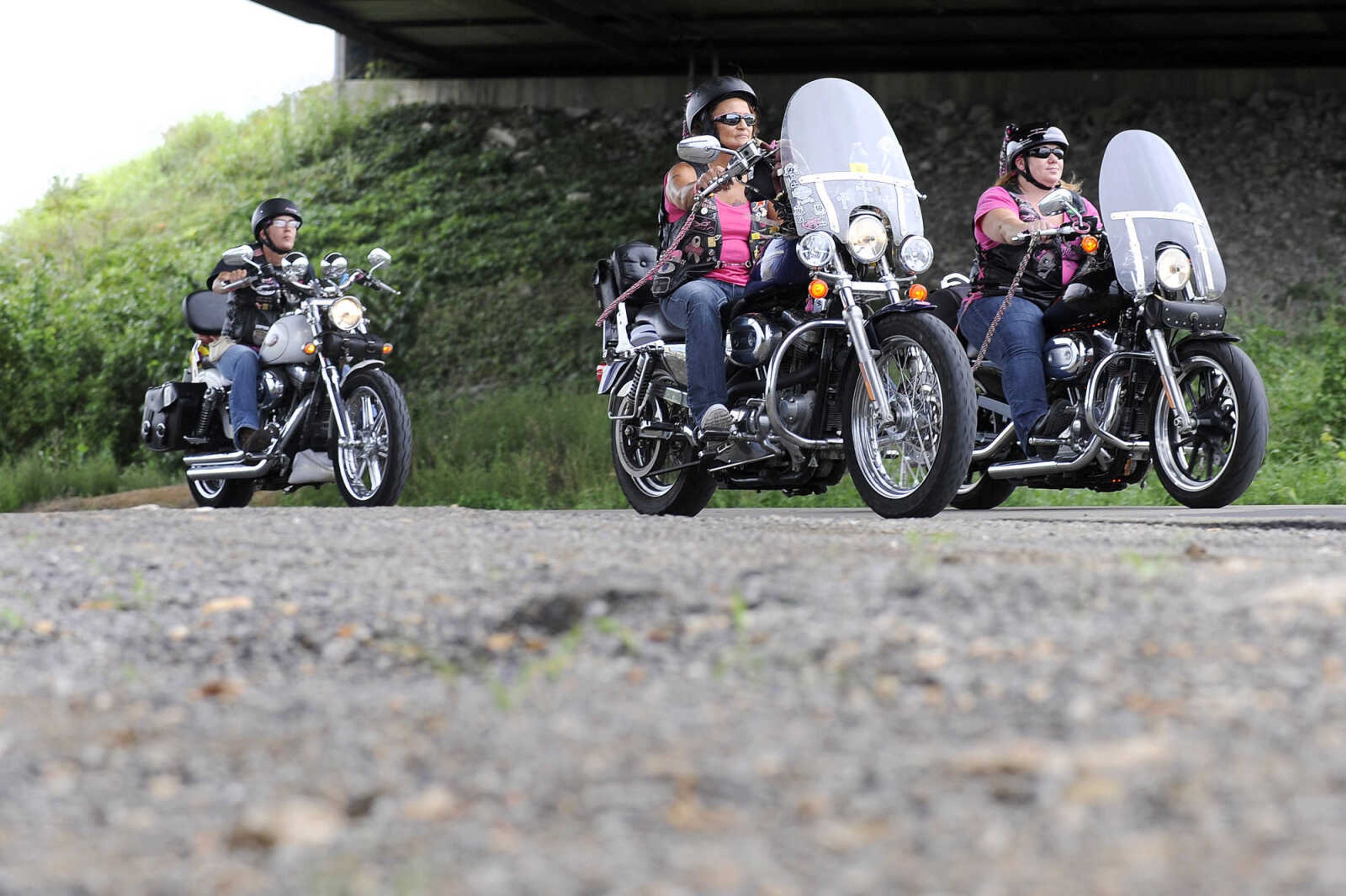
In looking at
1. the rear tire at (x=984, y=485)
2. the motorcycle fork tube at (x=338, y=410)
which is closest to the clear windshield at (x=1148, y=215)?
the rear tire at (x=984, y=485)

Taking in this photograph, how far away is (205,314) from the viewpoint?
32.6 ft

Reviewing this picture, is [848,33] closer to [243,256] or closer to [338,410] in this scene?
[243,256]

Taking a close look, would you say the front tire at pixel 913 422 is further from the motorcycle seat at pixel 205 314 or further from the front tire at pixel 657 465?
the motorcycle seat at pixel 205 314

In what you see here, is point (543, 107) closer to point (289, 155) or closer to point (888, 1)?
point (289, 155)

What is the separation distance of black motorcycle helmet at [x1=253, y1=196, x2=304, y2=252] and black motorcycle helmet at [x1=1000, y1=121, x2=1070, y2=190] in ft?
12.6

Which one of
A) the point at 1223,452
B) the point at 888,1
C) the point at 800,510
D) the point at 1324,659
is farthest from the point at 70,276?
the point at 1324,659

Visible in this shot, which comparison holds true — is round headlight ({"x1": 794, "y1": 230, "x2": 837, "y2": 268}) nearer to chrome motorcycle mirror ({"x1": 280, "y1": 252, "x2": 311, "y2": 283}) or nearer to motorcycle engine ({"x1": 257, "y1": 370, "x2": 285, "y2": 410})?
chrome motorcycle mirror ({"x1": 280, "y1": 252, "x2": 311, "y2": 283})

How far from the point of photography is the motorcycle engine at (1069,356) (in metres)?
7.41

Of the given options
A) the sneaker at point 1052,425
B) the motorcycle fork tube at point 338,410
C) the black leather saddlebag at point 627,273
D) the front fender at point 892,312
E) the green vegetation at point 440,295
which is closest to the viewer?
the front fender at point 892,312

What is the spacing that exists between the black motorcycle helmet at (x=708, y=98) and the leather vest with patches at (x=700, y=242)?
0.54ft

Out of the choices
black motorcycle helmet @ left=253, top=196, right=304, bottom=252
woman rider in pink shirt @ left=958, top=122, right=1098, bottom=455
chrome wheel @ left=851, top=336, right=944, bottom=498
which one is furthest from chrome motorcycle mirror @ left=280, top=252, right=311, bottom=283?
chrome wheel @ left=851, top=336, right=944, bottom=498

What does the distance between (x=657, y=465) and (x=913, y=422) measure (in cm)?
169

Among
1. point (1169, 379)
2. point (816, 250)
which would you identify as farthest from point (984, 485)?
point (816, 250)

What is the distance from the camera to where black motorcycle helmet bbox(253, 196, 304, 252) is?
9.27 metres
